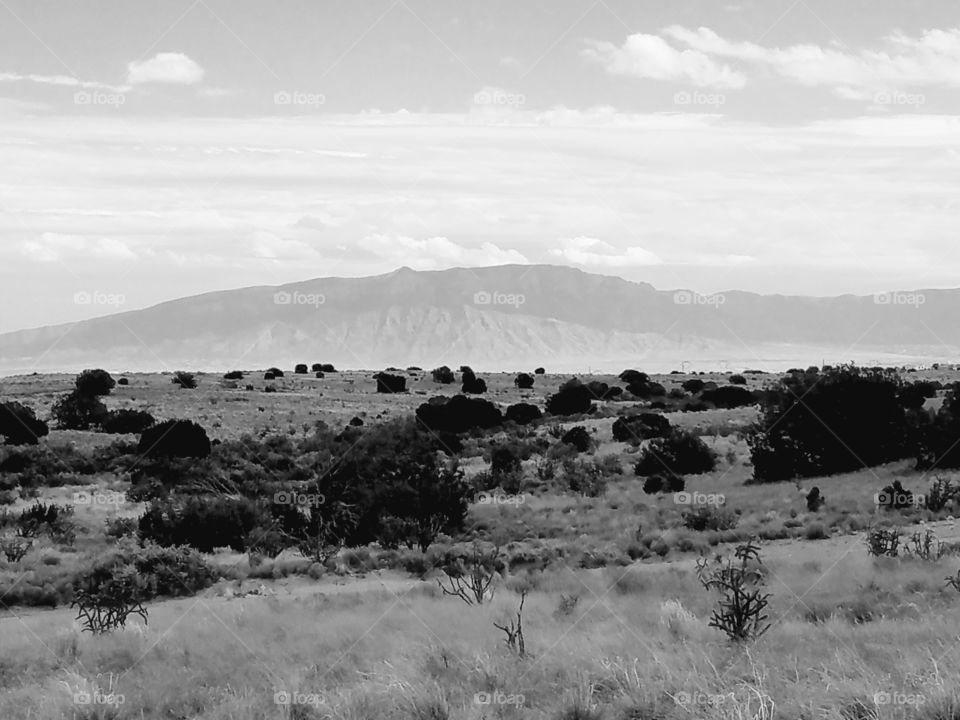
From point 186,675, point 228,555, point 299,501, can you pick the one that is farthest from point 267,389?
point 186,675

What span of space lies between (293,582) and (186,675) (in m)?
7.45

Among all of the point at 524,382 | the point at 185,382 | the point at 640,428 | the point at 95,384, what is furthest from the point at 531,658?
the point at 524,382

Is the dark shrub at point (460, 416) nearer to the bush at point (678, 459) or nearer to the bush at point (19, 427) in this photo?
the bush at point (678, 459)

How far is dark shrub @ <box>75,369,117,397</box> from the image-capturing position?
5328 centimetres

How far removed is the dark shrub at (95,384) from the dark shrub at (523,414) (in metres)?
24.2

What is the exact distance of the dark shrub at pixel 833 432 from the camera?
2784 cm

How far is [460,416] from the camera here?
44.7 metres

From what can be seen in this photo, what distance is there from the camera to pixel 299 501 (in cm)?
2433

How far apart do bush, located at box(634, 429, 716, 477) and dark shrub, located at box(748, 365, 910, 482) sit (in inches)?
71.1

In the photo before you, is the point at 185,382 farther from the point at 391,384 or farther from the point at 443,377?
the point at 443,377

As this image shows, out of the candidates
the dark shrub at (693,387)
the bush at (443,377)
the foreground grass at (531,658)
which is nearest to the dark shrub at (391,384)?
the bush at (443,377)

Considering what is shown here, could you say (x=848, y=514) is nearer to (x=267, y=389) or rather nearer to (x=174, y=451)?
(x=174, y=451)

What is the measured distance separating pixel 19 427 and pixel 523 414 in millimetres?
23134

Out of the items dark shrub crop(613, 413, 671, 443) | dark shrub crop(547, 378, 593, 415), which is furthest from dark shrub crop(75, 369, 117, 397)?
dark shrub crop(613, 413, 671, 443)
